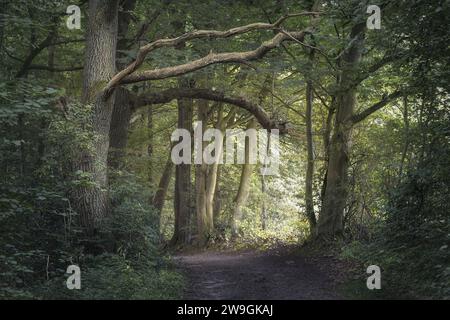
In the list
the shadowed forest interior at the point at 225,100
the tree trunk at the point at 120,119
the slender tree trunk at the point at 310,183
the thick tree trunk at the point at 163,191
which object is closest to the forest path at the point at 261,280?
the shadowed forest interior at the point at 225,100

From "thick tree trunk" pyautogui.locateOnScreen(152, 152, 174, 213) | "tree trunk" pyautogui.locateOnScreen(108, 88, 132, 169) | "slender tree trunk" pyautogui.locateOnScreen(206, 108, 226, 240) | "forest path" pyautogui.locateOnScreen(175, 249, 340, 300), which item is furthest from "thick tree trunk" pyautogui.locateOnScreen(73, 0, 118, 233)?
"thick tree trunk" pyautogui.locateOnScreen(152, 152, 174, 213)

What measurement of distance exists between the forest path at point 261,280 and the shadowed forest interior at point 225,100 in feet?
0.20

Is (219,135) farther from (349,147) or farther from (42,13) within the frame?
(42,13)

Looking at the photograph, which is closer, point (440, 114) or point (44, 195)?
point (44, 195)

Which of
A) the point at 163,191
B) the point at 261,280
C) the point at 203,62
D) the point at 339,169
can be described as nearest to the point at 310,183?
the point at 339,169

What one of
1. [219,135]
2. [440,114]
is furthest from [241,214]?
[440,114]

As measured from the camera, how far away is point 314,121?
21.7m

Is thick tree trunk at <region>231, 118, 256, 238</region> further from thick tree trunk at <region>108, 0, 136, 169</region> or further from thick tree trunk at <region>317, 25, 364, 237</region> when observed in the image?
thick tree trunk at <region>108, 0, 136, 169</region>

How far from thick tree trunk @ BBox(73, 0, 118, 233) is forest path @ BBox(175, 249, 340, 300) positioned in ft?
8.70

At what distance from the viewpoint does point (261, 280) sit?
1153cm

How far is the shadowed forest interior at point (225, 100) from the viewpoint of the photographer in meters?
8.96

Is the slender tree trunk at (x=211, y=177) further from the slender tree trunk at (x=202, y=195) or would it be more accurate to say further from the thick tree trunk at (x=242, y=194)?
the thick tree trunk at (x=242, y=194)

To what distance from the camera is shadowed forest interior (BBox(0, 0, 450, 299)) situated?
29.4 ft

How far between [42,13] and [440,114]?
9551mm
